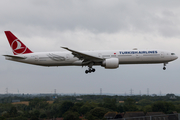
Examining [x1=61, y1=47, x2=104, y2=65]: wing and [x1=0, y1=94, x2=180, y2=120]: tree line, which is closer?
[x1=61, y1=47, x2=104, y2=65]: wing

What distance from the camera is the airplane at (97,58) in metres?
40.5

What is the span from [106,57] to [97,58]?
1.87m

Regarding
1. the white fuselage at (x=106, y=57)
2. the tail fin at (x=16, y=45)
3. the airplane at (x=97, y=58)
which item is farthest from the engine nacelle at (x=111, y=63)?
the tail fin at (x=16, y=45)

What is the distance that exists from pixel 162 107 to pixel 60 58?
57064 millimetres

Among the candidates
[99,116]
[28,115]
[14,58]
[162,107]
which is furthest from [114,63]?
[28,115]

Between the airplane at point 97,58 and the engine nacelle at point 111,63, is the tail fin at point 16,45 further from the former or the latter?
the engine nacelle at point 111,63

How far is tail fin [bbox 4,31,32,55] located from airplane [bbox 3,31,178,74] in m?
1.03

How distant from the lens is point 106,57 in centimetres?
4128

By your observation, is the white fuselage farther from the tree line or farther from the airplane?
the tree line

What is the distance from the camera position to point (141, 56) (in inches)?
1613

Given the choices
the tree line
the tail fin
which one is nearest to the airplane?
the tail fin

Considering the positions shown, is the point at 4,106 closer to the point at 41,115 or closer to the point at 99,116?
the point at 41,115

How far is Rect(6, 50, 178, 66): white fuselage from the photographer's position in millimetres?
40969

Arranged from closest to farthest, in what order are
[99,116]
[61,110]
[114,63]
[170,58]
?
[114,63] < [170,58] < [99,116] < [61,110]
